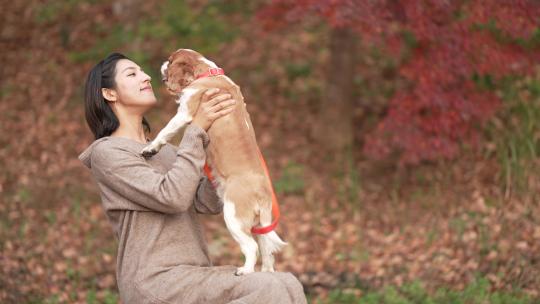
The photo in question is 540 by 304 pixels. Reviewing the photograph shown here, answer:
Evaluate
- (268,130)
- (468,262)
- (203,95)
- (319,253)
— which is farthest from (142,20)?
(203,95)

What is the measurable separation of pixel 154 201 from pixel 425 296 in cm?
272

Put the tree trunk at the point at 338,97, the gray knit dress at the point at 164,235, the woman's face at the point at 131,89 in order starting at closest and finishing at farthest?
the gray knit dress at the point at 164,235, the woman's face at the point at 131,89, the tree trunk at the point at 338,97

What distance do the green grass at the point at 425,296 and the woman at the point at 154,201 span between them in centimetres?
204

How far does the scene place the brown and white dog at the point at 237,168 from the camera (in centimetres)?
298

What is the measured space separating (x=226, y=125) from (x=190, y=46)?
717cm

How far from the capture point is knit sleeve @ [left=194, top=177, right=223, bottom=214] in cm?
324

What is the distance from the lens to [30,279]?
528 centimetres

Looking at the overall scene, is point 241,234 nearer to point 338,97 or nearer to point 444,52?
point 444,52

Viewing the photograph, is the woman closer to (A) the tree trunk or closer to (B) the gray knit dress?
(B) the gray knit dress

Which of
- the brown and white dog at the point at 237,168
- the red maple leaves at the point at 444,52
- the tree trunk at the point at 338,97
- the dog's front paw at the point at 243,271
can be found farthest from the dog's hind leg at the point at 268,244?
the tree trunk at the point at 338,97

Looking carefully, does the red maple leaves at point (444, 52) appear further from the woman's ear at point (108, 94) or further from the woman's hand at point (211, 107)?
the woman's ear at point (108, 94)

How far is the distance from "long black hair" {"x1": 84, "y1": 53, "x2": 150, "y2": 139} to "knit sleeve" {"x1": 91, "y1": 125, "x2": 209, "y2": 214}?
221 mm

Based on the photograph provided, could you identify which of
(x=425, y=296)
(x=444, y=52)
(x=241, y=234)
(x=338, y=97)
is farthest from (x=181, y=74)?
(x=338, y=97)

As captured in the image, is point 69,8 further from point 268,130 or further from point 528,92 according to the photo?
point 528,92
